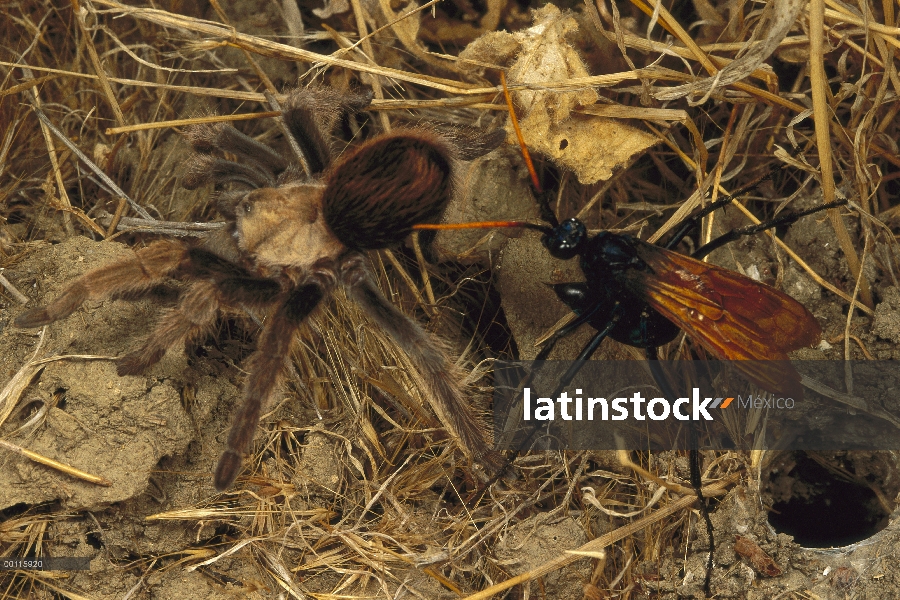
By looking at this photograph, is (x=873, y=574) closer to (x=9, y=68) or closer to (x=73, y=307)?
(x=73, y=307)

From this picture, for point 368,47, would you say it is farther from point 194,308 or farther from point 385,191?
point 194,308

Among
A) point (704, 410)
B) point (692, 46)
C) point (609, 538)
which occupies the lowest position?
point (609, 538)

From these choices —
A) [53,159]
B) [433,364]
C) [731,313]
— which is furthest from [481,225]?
[53,159]

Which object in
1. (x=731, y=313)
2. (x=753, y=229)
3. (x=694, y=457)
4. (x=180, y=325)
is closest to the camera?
(x=731, y=313)

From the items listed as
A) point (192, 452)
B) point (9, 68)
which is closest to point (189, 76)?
point (9, 68)

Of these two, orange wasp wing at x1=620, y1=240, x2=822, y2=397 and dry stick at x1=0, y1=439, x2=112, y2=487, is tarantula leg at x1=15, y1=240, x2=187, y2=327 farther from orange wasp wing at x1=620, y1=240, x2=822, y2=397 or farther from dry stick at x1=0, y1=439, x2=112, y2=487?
orange wasp wing at x1=620, y1=240, x2=822, y2=397

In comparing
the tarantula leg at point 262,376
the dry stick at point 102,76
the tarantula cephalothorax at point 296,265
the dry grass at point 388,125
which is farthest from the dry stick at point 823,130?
the dry stick at point 102,76

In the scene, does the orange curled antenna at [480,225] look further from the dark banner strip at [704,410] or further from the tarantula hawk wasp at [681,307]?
the dark banner strip at [704,410]

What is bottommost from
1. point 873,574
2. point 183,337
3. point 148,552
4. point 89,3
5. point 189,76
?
point 873,574

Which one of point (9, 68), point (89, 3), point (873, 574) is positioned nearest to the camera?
point (873, 574)
